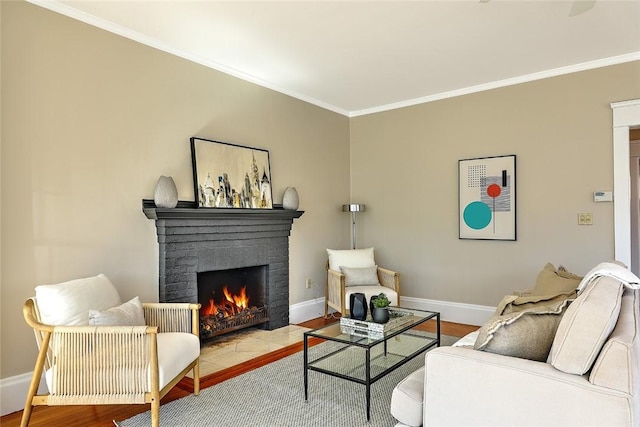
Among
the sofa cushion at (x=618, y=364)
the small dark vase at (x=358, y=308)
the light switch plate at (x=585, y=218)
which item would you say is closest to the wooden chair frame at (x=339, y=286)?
the small dark vase at (x=358, y=308)

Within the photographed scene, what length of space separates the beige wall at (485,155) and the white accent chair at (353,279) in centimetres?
59

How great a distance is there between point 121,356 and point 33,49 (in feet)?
7.02

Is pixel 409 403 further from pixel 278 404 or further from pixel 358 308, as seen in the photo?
pixel 358 308

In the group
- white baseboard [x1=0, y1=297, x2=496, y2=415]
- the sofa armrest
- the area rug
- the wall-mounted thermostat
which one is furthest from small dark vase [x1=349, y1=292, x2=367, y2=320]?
the wall-mounted thermostat

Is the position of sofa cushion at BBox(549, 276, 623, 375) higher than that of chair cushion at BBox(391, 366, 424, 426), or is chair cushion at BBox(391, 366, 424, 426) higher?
sofa cushion at BBox(549, 276, 623, 375)

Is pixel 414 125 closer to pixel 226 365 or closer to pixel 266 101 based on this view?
pixel 266 101

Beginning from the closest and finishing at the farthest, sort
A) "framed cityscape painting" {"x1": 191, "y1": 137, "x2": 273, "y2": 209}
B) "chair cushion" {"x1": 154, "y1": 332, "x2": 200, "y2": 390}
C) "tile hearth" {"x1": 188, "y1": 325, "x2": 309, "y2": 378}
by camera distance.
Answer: "chair cushion" {"x1": 154, "y1": 332, "x2": 200, "y2": 390} → "tile hearth" {"x1": 188, "y1": 325, "x2": 309, "y2": 378} → "framed cityscape painting" {"x1": 191, "y1": 137, "x2": 273, "y2": 209}

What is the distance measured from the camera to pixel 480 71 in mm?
4281

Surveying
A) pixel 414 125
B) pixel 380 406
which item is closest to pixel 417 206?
pixel 414 125

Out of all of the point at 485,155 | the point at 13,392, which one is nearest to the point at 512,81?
the point at 485,155

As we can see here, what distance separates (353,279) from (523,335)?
9.81 ft

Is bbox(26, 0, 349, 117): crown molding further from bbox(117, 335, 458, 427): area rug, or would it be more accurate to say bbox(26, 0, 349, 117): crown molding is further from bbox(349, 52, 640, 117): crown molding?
bbox(117, 335, 458, 427): area rug

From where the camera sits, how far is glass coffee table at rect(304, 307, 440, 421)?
2697 millimetres

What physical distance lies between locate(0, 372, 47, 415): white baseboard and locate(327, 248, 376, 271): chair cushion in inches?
118
